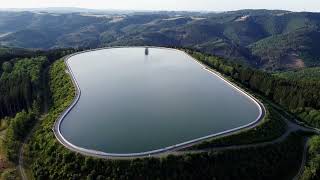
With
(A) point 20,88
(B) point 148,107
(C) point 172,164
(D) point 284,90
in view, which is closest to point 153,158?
(C) point 172,164

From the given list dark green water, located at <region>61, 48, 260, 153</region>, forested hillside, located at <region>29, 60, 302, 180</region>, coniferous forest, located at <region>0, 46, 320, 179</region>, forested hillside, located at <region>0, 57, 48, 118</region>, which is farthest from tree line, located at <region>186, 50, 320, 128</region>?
forested hillside, located at <region>0, 57, 48, 118</region>

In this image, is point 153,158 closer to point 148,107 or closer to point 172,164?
point 172,164

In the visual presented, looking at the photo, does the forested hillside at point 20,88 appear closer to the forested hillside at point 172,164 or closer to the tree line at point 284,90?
the forested hillside at point 172,164

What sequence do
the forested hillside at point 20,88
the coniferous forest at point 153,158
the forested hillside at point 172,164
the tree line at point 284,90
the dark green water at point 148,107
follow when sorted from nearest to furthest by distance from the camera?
the forested hillside at point 172,164 < the coniferous forest at point 153,158 < the dark green water at point 148,107 < the forested hillside at point 20,88 < the tree line at point 284,90

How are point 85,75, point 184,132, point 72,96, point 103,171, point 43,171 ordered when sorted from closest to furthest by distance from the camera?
point 103,171 < point 43,171 < point 184,132 < point 72,96 < point 85,75

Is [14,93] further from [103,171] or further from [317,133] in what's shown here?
[317,133]

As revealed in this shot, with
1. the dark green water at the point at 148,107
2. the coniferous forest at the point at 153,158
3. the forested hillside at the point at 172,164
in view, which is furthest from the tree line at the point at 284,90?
the forested hillside at the point at 172,164

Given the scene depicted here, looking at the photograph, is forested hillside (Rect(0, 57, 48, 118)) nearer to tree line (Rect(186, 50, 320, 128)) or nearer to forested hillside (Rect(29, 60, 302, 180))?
forested hillside (Rect(29, 60, 302, 180))

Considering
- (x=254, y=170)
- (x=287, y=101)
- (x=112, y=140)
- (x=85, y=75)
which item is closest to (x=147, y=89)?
(x=85, y=75)
